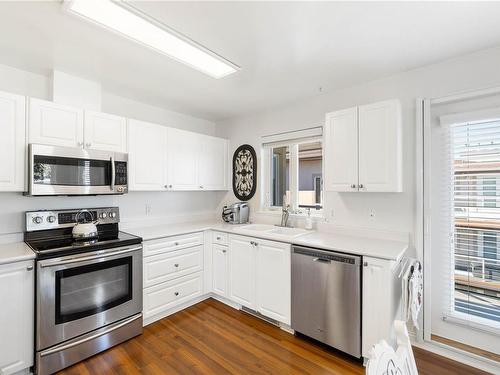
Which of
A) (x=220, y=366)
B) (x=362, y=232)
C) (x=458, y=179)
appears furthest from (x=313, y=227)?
(x=220, y=366)

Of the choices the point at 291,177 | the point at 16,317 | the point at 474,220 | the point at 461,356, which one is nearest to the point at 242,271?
the point at 291,177

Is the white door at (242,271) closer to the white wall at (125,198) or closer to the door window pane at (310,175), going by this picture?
the door window pane at (310,175)

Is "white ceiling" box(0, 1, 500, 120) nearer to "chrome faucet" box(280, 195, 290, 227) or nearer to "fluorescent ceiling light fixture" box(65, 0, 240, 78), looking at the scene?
"fluorescent ceiling light fixture" box(65, 0, 240, 78)

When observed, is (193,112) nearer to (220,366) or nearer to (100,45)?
(100,45)

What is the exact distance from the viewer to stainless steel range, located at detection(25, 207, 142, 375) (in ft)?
6.42

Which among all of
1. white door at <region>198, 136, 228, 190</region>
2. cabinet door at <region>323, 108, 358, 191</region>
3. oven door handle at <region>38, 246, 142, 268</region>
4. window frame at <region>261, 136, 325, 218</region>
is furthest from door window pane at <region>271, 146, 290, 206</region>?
oven door handle at <region>38, 246, 142, 268</region>

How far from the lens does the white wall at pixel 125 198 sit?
2.32 m

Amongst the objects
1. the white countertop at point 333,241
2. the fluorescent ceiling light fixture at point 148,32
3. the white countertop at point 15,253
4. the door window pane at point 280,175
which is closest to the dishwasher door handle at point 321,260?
the white countertop at point 333,241

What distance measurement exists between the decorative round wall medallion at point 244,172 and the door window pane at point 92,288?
1843 mm

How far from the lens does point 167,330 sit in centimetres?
258

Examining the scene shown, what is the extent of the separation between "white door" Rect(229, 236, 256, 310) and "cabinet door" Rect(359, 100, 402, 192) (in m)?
1.35

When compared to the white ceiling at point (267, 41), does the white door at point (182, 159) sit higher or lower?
lower

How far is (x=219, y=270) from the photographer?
3148mm

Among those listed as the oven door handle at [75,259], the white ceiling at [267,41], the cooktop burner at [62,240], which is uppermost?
the white ceiling at [267,41]
